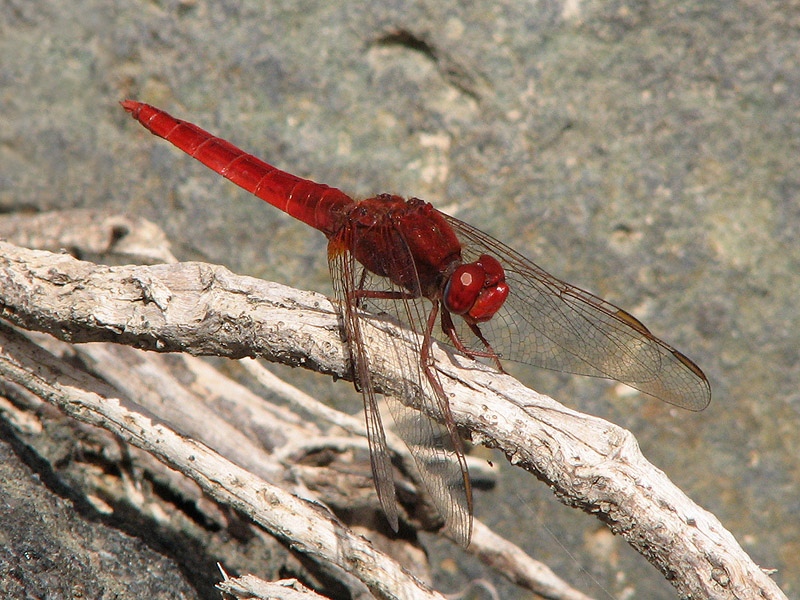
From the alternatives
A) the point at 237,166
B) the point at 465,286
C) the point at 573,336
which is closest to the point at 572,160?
the point at 573,336

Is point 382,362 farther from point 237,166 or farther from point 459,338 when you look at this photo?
point 237,166

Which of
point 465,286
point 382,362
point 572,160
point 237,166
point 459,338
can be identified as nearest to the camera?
point 382,362

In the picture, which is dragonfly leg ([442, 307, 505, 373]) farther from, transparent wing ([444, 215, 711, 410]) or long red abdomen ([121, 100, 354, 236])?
long red abdomen ([121, 100, 354, 236])

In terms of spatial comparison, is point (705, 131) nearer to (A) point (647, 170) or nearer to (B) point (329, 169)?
(A) point (647, 170)

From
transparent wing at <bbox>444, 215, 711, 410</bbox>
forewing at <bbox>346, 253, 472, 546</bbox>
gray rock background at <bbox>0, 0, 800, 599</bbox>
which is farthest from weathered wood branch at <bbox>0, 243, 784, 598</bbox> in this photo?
gray rock background at <bbox>0, 0, 800, 599</bbox>

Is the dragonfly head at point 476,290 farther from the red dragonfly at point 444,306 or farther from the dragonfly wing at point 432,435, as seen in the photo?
the dragonfly wing at point 432,435

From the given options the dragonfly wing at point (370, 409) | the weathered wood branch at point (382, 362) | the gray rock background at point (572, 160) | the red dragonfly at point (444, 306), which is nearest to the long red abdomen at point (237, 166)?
the red dragonfly at point (444, 306)
